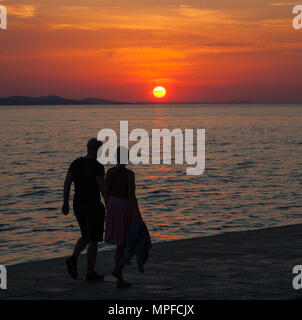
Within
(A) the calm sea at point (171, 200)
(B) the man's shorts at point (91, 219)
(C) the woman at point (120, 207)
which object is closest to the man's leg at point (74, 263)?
(B) the man's shorts at point (91, 219)


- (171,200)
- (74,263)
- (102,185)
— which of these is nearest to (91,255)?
(74,263)

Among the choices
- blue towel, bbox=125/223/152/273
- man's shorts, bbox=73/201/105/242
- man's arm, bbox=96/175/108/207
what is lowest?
blue towel, bbox=125/223/152/273

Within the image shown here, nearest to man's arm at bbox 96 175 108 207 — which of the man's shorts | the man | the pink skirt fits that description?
the man

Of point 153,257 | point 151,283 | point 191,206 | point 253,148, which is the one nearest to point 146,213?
point 191,206

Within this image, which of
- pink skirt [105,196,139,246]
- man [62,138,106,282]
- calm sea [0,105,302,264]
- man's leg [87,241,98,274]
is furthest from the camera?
calm sea [0,105,302,264]

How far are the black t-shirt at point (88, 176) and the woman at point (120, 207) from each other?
274mm

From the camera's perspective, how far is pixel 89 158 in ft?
28.0

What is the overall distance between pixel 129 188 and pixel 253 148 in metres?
49.3

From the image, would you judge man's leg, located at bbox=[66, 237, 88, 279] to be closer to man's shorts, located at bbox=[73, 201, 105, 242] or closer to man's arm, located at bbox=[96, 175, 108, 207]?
man's shorts, located at bbox=[73, 201, 105, 242]

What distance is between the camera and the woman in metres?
8.23

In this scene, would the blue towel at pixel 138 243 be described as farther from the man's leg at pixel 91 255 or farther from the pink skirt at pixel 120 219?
the man's leg at pixel 91 255

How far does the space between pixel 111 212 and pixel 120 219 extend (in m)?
0.16
